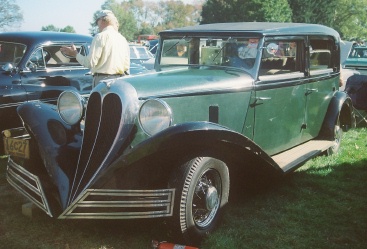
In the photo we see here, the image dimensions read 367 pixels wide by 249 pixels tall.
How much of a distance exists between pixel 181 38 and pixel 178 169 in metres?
2.07

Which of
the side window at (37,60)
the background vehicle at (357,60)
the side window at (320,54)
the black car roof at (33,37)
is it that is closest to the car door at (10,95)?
the side window at (37,60)

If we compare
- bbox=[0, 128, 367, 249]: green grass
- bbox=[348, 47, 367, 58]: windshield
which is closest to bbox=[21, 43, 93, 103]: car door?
bbox=[0, 128, 367, 249]: green grass

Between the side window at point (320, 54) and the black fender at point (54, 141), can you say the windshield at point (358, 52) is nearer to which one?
the side window at point (320, 54)

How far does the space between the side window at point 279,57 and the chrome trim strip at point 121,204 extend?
1.89 meters

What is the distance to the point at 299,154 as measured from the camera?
15.1ft

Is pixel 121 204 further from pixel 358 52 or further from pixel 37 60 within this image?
Result: pixel 358 52

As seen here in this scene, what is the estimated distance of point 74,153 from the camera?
333cm

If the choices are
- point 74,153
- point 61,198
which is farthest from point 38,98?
point 61,198

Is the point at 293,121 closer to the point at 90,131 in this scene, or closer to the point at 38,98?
the point at 90,131

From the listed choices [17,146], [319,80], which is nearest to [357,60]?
[319,80]

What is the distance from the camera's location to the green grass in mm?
3223

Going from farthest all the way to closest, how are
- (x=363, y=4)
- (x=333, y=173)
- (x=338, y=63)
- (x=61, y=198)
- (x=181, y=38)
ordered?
(x=363, y=4), (x=338, y=63), (x=333, y=173), (x=181, y=38), (x=61, y=198)

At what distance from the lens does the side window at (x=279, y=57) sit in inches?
166

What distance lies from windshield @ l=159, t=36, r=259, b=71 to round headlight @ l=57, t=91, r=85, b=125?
57.3 inches
